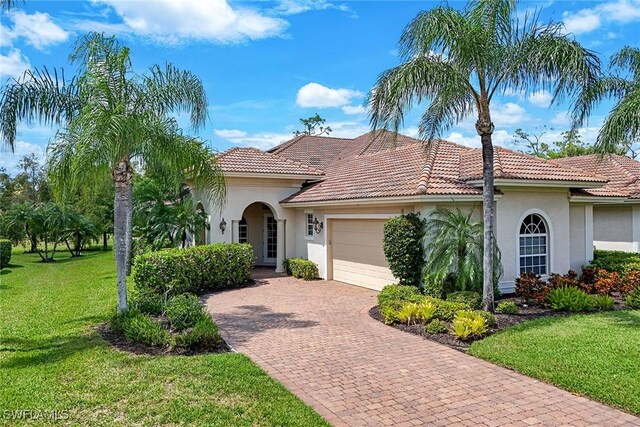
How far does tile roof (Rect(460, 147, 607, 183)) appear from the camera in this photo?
14.2 meters

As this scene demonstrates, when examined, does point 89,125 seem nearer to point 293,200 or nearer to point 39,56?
point 39,56

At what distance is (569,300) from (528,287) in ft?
4.39

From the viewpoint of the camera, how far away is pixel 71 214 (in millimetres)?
32438

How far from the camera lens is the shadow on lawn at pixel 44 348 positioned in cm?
806

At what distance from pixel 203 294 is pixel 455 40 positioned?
36.4 ft

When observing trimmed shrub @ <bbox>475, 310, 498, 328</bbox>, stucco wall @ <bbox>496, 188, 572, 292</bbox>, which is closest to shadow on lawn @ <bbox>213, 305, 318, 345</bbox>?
trimmed shrub @ <bbox>475, 310, 498, 328</bbox>

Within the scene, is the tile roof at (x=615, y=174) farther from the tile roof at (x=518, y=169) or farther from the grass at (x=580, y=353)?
the grass at (x=580, y=353)

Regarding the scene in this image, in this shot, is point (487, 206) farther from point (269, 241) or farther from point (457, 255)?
point (269, 241)

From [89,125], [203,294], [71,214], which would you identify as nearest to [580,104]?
[89,125]

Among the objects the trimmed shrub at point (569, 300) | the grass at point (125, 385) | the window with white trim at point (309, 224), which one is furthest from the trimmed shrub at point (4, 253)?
the trimmed shrub at point (569, 300)

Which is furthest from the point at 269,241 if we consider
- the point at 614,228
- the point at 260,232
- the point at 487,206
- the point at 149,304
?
the point at 614,228

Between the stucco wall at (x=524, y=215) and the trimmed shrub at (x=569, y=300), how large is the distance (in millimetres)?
2023

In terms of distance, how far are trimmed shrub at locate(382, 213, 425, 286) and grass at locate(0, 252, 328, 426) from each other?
6545 mm

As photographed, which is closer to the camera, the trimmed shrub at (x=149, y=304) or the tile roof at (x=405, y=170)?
the trimmed shrub at (x=149, y=304)
